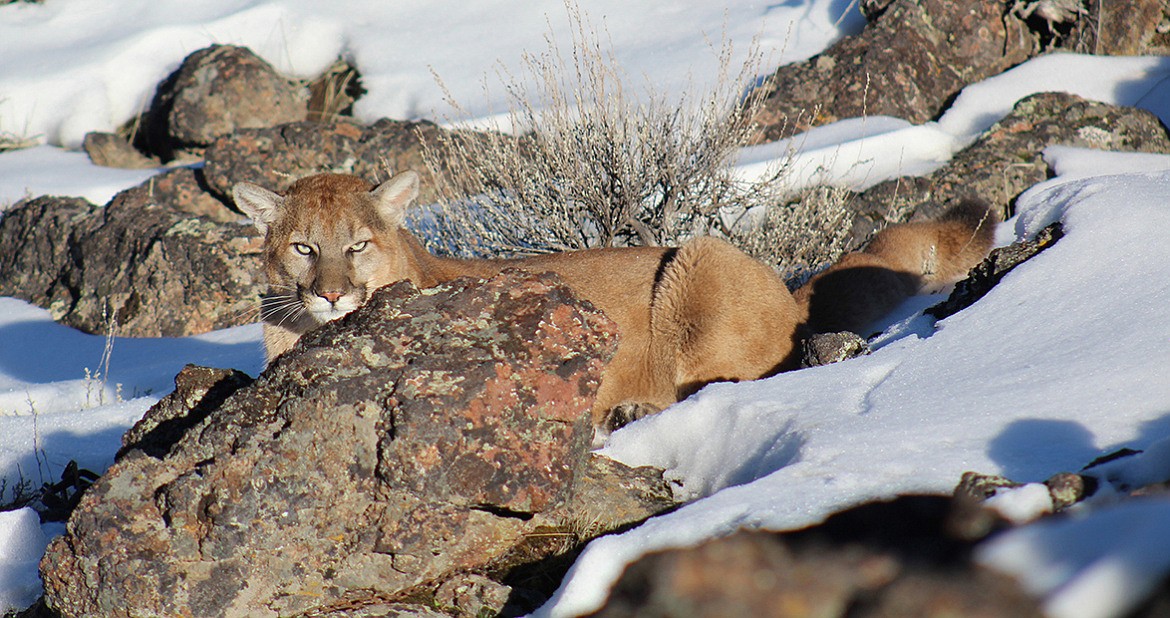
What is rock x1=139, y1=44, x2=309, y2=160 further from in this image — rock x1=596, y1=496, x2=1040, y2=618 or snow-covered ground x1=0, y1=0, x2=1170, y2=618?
rock x1=596, y1=496, x2=1040, y2=618

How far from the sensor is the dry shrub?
6.81 m

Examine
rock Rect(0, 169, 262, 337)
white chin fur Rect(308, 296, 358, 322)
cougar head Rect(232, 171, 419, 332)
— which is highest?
cougar head Rect(232, 171, 419, 332)

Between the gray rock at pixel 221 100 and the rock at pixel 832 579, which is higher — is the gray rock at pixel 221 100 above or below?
below

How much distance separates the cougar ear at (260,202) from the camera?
4.65m

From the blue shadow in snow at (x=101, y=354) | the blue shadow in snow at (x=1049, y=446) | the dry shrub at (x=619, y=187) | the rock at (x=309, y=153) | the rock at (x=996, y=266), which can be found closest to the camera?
the blue shadow in snow at (x=1049, y=446)

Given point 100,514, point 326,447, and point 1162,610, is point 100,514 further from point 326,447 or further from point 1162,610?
point 1162,610

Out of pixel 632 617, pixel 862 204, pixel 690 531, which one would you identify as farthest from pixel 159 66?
pixel 632 617

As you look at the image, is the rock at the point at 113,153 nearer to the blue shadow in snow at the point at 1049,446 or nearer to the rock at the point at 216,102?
the rock at the point at 216,102

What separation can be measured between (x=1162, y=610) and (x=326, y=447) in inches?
99.1

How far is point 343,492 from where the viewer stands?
308 cm

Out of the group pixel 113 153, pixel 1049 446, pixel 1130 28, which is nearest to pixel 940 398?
pixel 1049 446

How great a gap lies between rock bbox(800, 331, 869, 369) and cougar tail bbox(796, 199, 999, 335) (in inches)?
23.9

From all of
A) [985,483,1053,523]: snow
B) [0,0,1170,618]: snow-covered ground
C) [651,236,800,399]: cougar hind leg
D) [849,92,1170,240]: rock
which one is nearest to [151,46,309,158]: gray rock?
[0,0,1170,618]: snow-covered ground

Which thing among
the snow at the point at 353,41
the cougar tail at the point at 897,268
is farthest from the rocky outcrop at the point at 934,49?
the cougar tail at the point at 897,268
